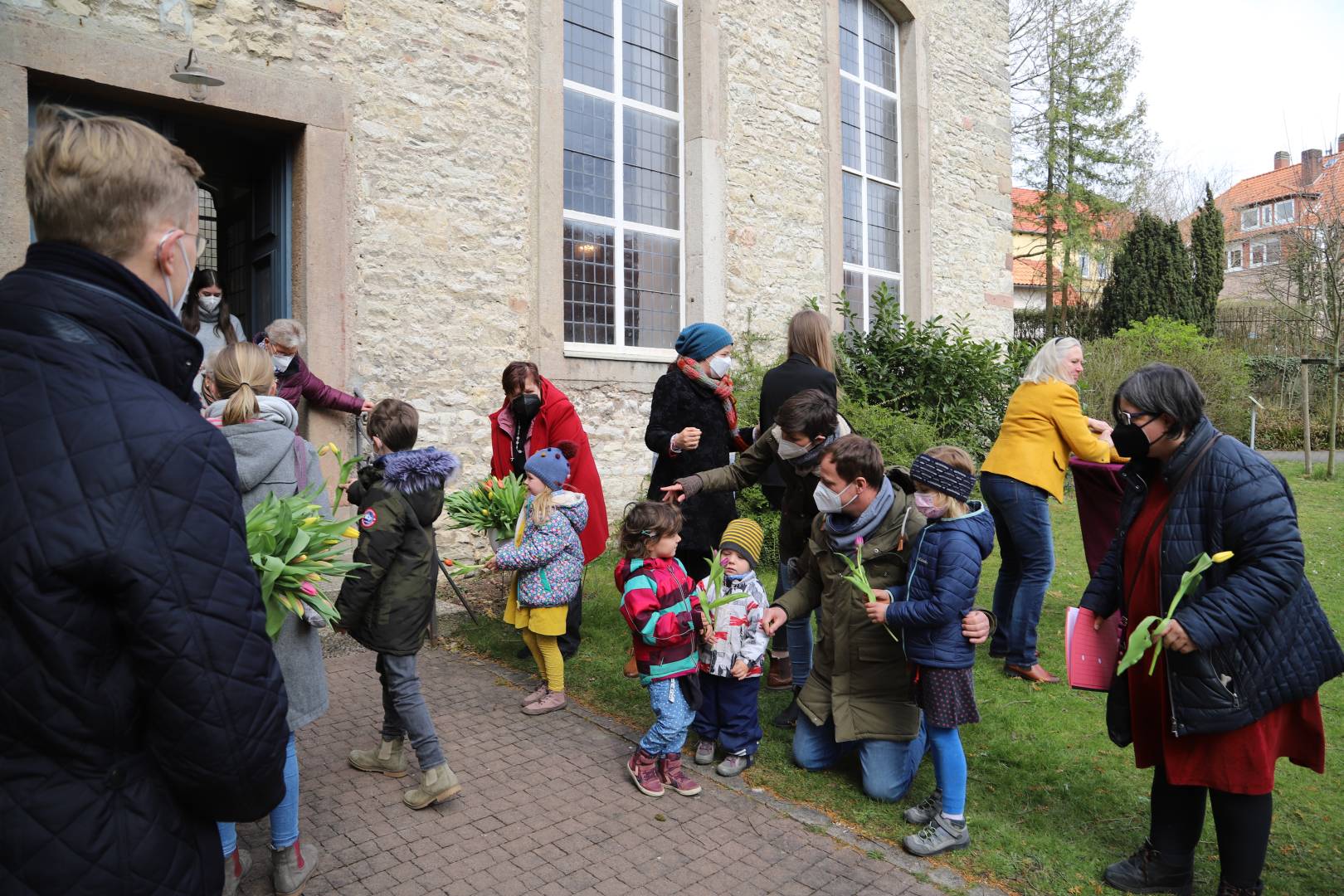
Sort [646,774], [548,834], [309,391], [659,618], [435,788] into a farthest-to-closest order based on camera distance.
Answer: [309,391]
[646,774]
[659,618]
[435,788]
[548,834]

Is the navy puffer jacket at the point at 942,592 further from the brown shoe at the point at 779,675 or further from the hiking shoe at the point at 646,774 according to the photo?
the brown shoe at the point at 779,675

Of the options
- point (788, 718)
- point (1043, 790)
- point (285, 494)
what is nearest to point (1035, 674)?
point (1043, 790)

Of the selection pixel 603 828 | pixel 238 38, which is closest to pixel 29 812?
pixel 603 828

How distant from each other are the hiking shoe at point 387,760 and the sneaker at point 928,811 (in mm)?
2232

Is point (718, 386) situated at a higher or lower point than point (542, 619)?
higher

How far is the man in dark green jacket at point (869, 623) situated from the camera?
3898 mm

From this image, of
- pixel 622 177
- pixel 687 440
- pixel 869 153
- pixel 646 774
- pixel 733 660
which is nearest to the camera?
pixel 646 774

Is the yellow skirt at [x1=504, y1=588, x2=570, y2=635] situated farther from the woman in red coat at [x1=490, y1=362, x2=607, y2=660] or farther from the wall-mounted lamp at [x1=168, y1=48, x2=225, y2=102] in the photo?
the wall-mounted lamp at [x1=168, y1=48, x2=225, y2=102]

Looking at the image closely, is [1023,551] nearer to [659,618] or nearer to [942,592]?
[942,592]

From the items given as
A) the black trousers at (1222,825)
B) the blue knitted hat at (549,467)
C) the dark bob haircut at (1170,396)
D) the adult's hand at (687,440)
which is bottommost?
the black trousers at (1222,825)

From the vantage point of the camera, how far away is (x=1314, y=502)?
11.7 meters

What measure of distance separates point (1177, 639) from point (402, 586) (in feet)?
9.61

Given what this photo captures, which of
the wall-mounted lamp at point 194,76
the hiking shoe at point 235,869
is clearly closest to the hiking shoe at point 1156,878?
the hiking shoe at point 235,869

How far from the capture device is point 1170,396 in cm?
314
